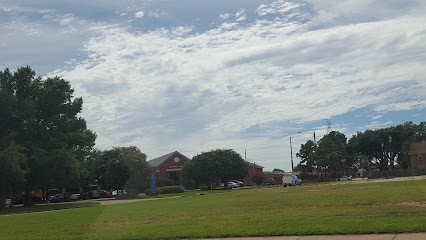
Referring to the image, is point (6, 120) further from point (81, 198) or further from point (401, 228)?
point (401, 228)

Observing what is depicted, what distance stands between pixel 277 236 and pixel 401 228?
3446 millimetres

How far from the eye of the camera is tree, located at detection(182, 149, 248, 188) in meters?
85.1

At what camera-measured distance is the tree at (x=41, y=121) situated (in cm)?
4719

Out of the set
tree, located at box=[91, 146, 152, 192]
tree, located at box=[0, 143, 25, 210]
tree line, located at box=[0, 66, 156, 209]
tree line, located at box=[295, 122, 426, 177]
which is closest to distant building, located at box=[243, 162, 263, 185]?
tree line, located at box=[295, 122, 426, 177]

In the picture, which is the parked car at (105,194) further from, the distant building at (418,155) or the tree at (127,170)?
the distant building at (418,155)

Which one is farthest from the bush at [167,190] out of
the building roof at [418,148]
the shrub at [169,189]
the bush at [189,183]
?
the building roof at [418,148]

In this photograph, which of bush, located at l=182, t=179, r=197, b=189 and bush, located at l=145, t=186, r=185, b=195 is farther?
bush, located at l=182, t=179, r=197, b=189

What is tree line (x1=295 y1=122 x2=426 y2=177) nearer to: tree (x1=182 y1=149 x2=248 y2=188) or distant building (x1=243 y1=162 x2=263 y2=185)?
distant building (x1=243 y1=162 x2=263 y2=185)

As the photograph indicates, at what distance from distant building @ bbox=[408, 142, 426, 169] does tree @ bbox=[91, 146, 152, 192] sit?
62.7m

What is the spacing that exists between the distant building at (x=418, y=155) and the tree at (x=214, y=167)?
40.0 m

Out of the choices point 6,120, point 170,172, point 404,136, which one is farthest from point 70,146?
point 404,136

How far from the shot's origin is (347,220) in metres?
14.8

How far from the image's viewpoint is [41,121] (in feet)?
166

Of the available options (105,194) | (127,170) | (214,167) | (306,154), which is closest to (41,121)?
(127,170)
